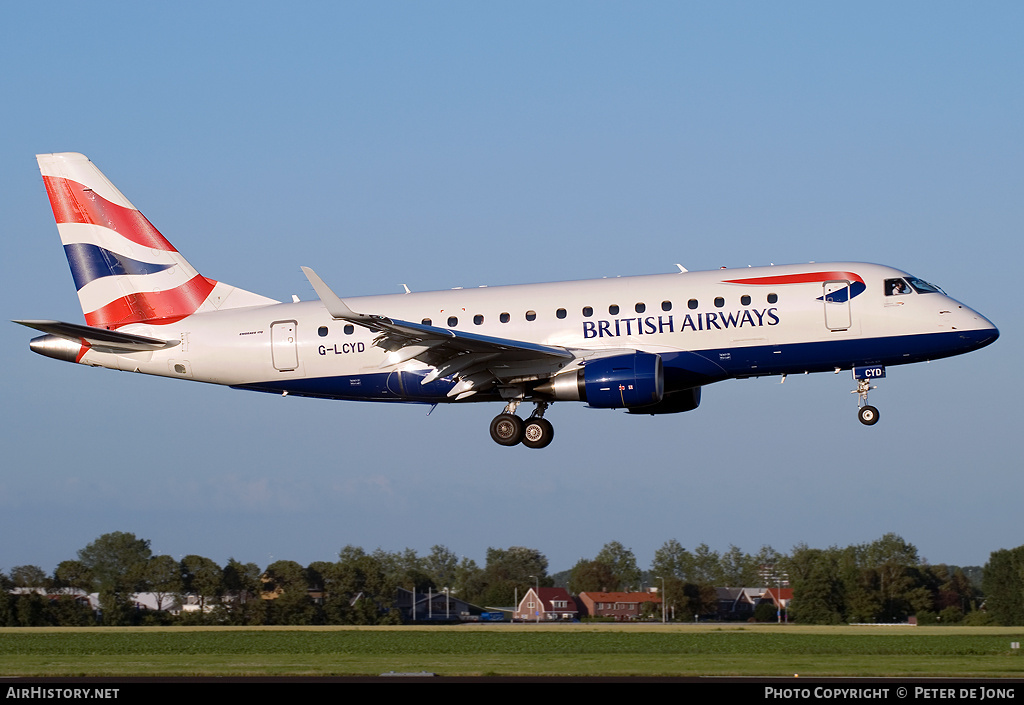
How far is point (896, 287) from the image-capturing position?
119 ft

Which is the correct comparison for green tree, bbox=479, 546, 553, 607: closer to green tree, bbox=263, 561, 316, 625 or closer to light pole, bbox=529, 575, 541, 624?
light pole, bbox=529, 575, 541, 624

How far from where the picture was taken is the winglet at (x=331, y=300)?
33.8 m

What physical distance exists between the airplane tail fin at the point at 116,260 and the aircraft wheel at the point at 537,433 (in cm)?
1077

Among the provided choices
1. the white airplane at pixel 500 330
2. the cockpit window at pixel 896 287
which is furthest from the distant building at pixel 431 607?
the cockpit window at pixel 896 287

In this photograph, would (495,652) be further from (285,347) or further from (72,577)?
(72,577)

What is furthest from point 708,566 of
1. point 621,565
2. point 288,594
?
point 288,594

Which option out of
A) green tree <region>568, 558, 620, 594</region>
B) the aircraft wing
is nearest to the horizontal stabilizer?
the aircraft wing

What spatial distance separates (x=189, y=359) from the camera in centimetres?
4109

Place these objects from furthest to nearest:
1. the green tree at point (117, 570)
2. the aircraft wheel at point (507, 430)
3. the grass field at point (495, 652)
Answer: the green tree at point (117, 570) → the grass field at point (495, 652) → the aircraft wheel at point (507, 430)

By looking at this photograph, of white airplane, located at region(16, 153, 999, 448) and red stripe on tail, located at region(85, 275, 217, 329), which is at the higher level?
red stripe on tail, located at region(85, 275, 217, 329)

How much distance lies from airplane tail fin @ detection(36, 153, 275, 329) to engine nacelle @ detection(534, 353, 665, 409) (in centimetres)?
1321

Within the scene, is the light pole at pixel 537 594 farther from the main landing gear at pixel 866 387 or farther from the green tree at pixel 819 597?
the main landing gear at pixel 866 387

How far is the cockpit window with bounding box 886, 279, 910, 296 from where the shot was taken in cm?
3631
